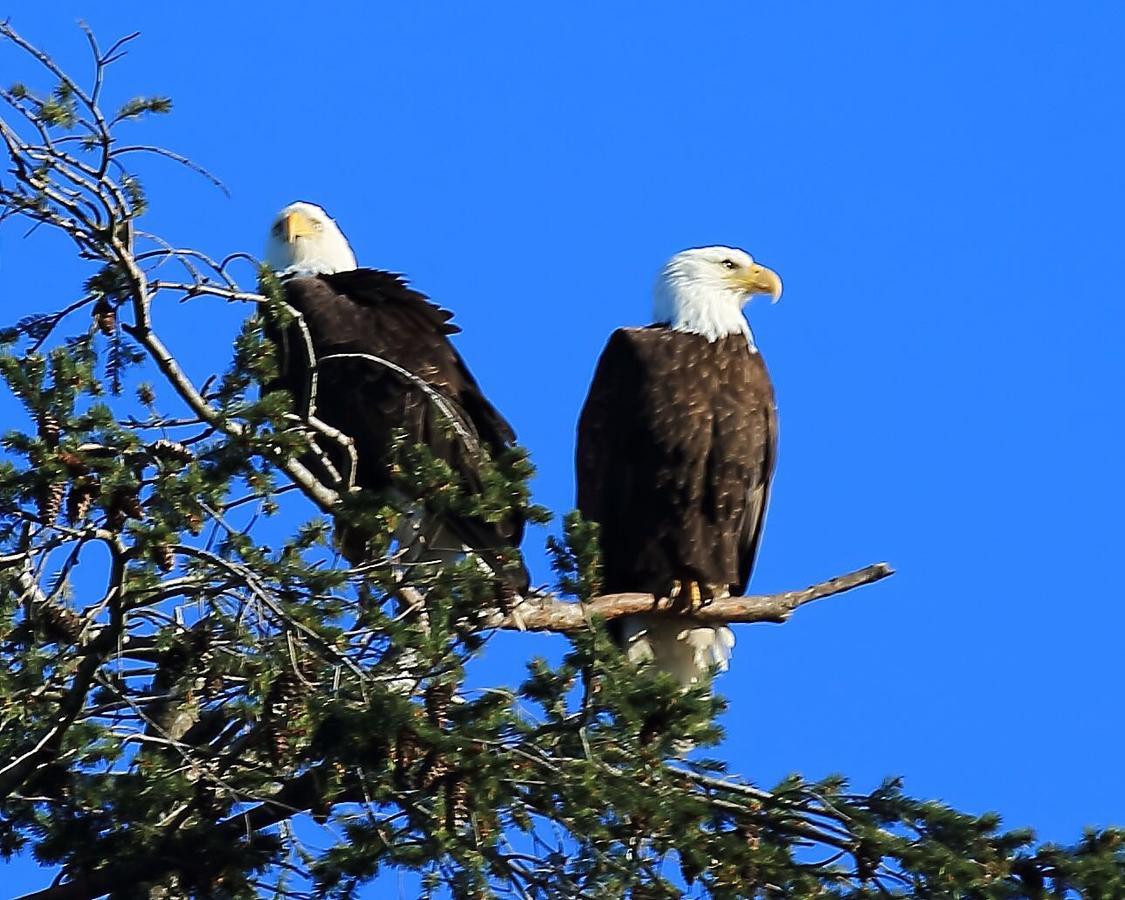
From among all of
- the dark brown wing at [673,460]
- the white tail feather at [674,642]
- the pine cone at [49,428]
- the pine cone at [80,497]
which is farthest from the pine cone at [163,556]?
the white tail feather at [674,642]

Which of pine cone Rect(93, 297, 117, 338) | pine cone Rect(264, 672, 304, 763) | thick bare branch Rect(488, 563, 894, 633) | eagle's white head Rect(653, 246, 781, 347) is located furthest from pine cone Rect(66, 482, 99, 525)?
eagle's white head Rect(653, 246, 781, 347)

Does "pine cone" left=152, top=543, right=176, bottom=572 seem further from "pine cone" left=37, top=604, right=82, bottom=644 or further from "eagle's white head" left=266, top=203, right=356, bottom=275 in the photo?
"eagle's white head" left=266, top=203, right=356, bottom=275

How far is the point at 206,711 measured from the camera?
5.27 meters

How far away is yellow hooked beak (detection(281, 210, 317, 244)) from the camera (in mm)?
8312

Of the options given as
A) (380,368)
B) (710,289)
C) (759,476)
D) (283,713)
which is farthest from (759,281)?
(283,713)

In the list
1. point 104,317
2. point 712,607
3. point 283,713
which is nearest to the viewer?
point 104,317

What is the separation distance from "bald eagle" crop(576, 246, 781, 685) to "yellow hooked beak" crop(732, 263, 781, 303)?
1.44ft

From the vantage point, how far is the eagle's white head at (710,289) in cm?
768

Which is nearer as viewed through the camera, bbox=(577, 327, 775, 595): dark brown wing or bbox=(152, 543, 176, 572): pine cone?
bbox=(152, 543, 176, 572): pine cone

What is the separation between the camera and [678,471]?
720cm

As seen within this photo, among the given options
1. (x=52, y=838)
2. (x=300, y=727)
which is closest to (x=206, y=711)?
(x=52, y=838)

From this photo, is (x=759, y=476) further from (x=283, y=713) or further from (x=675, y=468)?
(x=283, y=713)

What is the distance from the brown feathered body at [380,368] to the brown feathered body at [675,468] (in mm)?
380

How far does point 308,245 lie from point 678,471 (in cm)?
201
